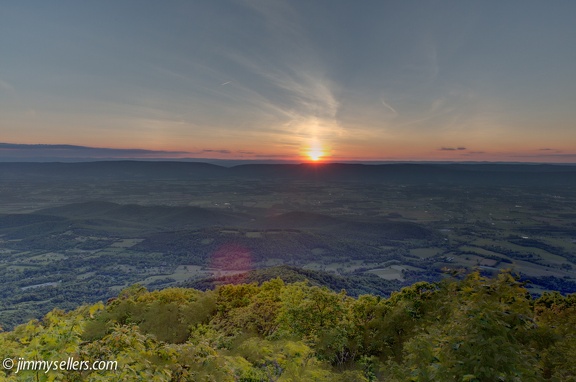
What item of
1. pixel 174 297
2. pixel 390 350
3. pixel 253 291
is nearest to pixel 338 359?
pixel 390 350

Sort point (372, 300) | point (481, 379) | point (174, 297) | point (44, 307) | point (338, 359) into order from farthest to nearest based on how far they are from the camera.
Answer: point (44, 307), point (174, 297), point (372, 300), point (338, 359), point (481, 379)

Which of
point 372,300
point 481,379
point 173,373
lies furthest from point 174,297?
point 481,379

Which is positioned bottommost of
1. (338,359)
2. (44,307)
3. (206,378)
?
(44,307)

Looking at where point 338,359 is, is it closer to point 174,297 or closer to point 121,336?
point 121,336

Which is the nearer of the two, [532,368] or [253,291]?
[532,368]

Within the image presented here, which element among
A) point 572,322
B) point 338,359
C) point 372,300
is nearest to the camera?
point 572,322

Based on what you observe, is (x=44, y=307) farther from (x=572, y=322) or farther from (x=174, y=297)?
(x=572, y=322)

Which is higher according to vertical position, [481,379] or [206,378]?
[481,379]
